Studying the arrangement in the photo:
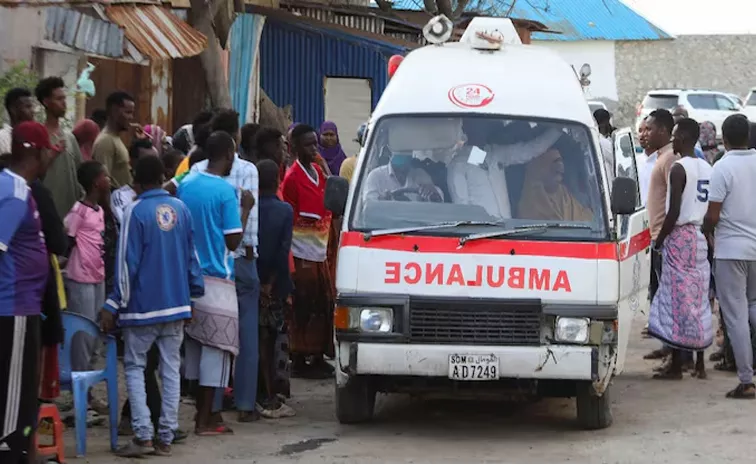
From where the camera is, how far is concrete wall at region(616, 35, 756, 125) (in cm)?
5003

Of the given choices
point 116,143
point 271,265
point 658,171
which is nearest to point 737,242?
point 658,171

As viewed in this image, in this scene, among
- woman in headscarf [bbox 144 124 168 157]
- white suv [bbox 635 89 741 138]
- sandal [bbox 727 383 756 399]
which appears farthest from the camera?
white suv [bbox 635 89 741 138]

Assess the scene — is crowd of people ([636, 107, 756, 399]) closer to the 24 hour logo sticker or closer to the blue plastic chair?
the 24 hour logo sticker

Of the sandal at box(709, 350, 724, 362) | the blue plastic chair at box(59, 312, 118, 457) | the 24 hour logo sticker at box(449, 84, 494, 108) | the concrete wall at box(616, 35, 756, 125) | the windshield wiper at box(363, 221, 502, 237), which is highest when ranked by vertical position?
the concrete wall at box(616, 35, 756, 125)

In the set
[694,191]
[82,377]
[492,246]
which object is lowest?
[82,377]

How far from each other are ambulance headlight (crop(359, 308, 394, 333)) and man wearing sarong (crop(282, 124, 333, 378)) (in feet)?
7.99

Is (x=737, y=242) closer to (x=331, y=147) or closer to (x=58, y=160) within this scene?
(x=331, y=147)

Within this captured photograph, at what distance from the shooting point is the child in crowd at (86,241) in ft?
29.1

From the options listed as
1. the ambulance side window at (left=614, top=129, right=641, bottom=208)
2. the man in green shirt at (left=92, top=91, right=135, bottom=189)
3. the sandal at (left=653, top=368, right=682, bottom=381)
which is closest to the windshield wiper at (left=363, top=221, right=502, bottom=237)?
the man in green shirt at (left=92, top=91, right=135, bottom=189)

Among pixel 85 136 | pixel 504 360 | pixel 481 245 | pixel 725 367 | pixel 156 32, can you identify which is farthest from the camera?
pixel 156 32

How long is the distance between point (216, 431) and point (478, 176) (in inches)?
90.4

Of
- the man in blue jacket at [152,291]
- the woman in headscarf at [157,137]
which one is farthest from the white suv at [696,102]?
the man in blue jacket at [152,291]

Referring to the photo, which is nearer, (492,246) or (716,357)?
(492,246)

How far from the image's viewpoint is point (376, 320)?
8523 millimetres
